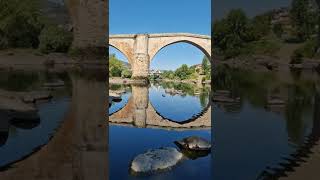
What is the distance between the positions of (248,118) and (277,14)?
194 cm

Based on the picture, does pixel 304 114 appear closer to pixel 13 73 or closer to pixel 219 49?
pixel 219 49

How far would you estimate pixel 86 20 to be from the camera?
5.08 meters

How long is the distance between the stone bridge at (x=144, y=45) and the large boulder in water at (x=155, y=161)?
2023 cm

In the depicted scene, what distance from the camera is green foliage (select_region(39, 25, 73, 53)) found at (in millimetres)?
5031

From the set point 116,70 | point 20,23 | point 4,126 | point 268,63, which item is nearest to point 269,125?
point 268,63

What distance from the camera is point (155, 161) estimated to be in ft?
16.5

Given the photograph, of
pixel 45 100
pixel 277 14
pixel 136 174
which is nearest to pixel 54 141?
pixel 45 100

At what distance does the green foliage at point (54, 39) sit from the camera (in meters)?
5.03

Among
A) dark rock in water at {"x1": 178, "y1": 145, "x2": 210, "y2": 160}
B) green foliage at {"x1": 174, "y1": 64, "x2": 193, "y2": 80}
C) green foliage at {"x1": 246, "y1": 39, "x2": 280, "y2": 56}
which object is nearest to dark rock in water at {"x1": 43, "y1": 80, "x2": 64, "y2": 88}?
dark rock in water at {"x1": 178, "y1": 145, "x2": 210, "y2": 160}

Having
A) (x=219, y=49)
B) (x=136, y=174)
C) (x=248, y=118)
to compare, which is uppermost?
(x=219, y=49)

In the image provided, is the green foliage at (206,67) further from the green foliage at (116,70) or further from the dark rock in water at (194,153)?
the dark rock in water at (194,153)

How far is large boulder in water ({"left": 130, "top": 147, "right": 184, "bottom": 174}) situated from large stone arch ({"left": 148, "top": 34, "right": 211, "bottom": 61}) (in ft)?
65.6

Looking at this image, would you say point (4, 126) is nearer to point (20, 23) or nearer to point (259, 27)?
point (20, 23)

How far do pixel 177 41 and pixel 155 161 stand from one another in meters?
21.4
